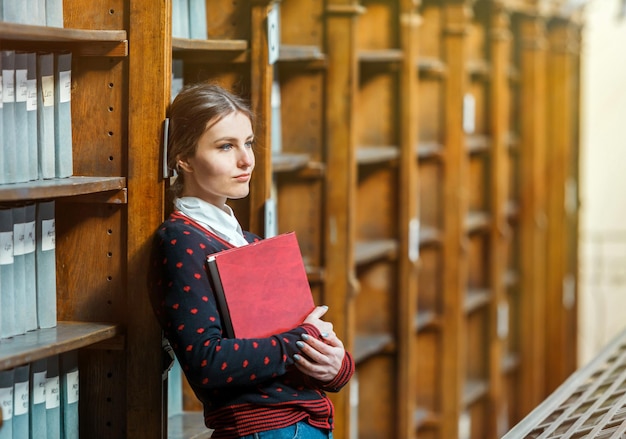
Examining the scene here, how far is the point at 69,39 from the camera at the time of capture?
2025mm

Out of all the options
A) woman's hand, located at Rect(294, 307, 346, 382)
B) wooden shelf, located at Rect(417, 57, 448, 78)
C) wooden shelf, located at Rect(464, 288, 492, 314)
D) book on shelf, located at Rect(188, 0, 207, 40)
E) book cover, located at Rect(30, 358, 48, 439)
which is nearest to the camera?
woman's hand, located at Rect(294, 307, 346, 382)

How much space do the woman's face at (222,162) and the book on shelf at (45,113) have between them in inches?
10.9

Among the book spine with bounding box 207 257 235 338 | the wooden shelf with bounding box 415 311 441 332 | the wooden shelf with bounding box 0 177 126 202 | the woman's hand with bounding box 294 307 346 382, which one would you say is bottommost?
the wooden shelf with bounding box 415 311 441 332

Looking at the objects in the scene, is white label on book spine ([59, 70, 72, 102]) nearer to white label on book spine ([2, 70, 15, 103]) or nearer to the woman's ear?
white label on book spine ([2, 70, 15, 103])

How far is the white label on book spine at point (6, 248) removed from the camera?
6.53 ft

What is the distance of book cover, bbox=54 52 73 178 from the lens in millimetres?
2109

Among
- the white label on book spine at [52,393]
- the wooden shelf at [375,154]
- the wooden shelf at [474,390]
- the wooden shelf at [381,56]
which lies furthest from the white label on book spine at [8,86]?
the wooden shelf at [474,390]

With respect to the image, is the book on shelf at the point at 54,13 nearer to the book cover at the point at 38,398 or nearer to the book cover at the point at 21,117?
the book cover at the point at 21,117

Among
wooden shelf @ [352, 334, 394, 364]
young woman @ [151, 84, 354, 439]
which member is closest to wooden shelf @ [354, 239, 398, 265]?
wooden shelf @ [352, 334, 394, 364]

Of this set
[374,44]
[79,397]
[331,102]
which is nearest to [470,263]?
[374,44]

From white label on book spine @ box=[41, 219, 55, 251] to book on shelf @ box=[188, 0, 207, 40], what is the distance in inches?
25.4

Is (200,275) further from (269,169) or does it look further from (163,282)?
(269,169)

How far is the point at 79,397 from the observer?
225cm

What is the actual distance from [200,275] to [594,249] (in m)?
6.59
